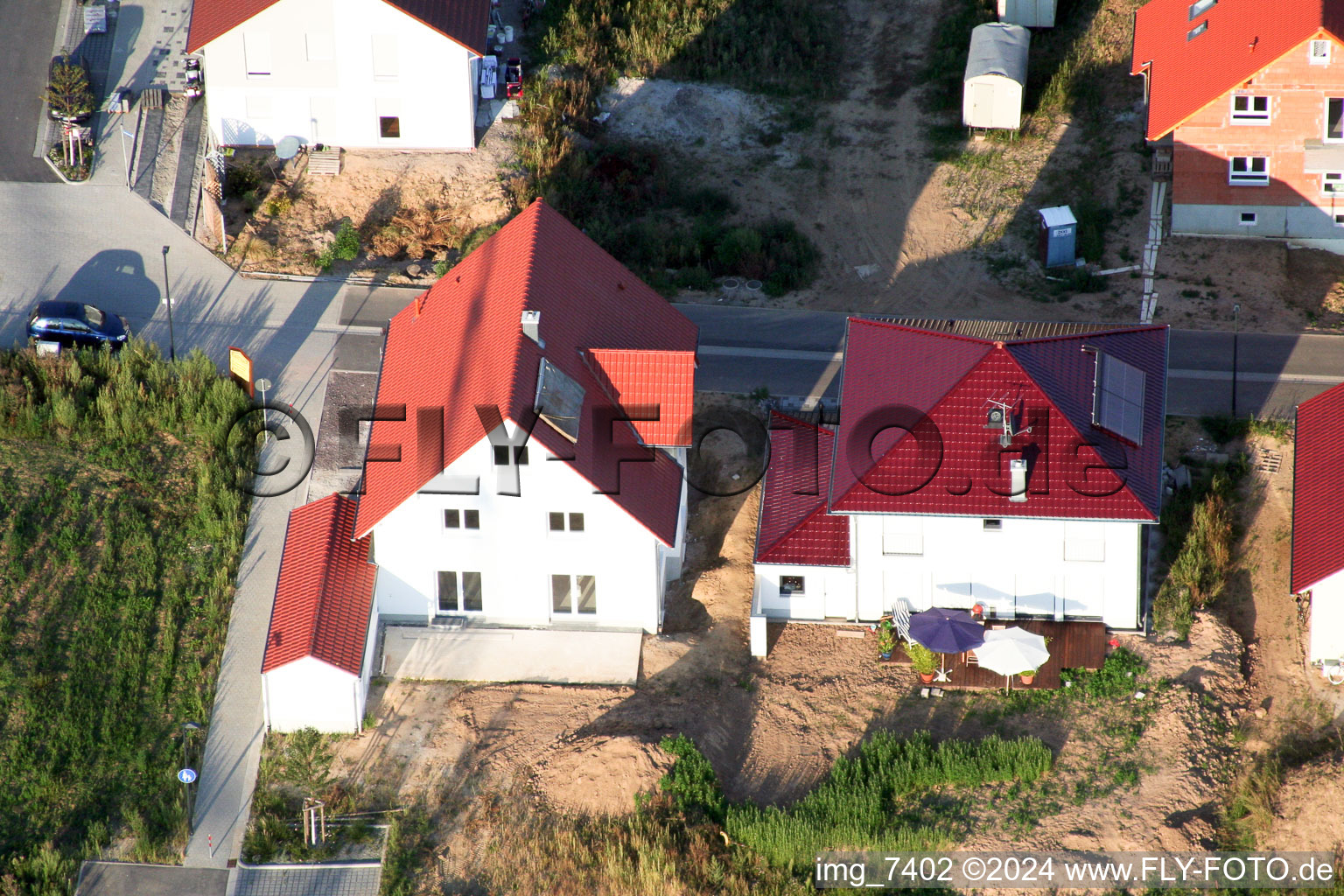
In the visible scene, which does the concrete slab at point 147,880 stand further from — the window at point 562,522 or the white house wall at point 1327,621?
the white house wall at point 1327,621

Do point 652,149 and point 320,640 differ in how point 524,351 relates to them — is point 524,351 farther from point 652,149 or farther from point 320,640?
point 652,149

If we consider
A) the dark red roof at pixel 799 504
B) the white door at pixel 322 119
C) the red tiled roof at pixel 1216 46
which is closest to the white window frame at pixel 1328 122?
the red tiled roof at pixel 1216 46

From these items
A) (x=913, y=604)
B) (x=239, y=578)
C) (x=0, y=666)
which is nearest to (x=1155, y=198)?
(x=913, y=604)

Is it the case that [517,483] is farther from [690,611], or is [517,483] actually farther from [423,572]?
[690,611]

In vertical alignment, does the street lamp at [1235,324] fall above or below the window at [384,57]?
below

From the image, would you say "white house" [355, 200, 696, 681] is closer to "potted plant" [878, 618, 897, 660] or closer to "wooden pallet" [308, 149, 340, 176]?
"potted plant" [878, 618, 897, 660]
